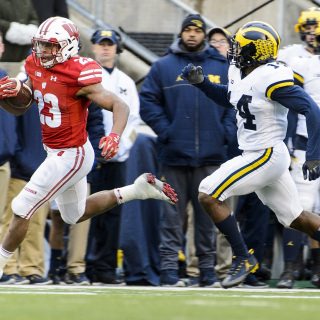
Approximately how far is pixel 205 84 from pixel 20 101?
4.36 ft

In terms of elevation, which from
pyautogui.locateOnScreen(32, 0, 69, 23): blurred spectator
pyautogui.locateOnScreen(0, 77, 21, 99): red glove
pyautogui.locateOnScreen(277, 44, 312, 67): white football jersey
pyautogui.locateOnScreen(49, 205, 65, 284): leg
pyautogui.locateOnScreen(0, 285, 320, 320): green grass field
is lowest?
pyautogui.locateOnScreen(0, 285, 320, 320): green grass field

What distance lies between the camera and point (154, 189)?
30.4 feet

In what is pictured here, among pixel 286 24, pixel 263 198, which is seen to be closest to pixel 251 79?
pixel 263 198

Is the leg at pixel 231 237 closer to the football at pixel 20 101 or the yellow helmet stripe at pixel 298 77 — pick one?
the football at pixel 20 101

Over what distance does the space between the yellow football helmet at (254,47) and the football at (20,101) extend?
1.39 m

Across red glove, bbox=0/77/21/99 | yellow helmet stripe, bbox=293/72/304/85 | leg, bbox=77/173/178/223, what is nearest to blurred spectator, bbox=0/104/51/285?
leg, bbox=77/173/178/223

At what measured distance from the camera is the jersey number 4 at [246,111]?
28.7 ft

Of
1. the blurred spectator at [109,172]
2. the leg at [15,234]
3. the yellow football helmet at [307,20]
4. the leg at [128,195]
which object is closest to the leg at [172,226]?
the blurred spectator at [109,172]

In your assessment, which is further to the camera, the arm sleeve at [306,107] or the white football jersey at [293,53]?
the white football jersey at [293,53]

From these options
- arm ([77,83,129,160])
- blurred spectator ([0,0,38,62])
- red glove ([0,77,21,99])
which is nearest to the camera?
arm ([77,83,129,160])

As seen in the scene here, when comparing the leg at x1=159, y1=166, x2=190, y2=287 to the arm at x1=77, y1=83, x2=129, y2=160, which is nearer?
the arm at x1=77, y1=83, x2=129, y2=160

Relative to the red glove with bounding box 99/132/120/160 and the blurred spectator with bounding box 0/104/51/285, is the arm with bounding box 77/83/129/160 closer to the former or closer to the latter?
the red glove with bounding box 99/132/120/160

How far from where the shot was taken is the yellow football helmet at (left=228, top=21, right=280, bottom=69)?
8789mm

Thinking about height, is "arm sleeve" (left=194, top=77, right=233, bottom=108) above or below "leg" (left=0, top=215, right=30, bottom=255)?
above
